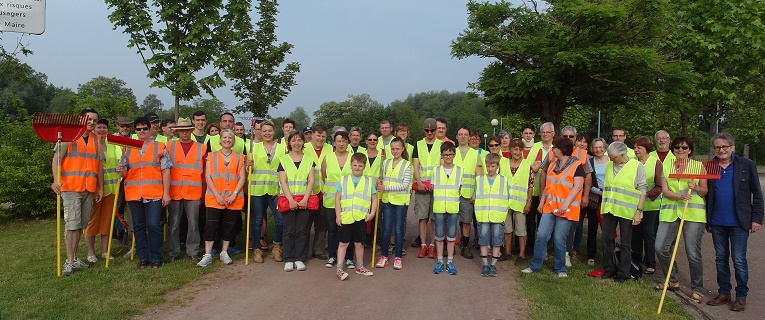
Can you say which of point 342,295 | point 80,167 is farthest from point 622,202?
point 80,167

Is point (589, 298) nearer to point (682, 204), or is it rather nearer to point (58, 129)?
point (682, 204)

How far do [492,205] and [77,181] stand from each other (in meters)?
5.61

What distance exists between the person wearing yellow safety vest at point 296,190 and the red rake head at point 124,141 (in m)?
1.91

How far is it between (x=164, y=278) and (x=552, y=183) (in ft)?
17.1

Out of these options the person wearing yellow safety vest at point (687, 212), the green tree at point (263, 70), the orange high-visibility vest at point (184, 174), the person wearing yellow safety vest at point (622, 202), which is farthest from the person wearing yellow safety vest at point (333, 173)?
the green tree at point (263, 70)

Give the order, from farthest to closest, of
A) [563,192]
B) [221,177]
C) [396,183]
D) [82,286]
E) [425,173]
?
[425,173]
[396,183]
[221,177]
[563,192]
[82,286]

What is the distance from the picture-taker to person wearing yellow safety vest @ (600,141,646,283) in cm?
661

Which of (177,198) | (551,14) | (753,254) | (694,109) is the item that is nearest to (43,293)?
(177,198)

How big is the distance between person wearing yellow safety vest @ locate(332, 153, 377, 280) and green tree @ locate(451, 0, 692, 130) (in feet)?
23.6

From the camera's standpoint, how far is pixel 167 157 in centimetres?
724

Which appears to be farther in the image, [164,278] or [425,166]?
[425,166]

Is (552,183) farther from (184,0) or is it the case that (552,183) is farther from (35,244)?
(35,244)

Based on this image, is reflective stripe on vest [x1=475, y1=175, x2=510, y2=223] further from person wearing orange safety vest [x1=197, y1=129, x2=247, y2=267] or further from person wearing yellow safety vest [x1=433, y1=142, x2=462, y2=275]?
person wearing orange safety vest [x1=197, y1=129, x2=247, y2=267]

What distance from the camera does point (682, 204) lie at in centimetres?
623
